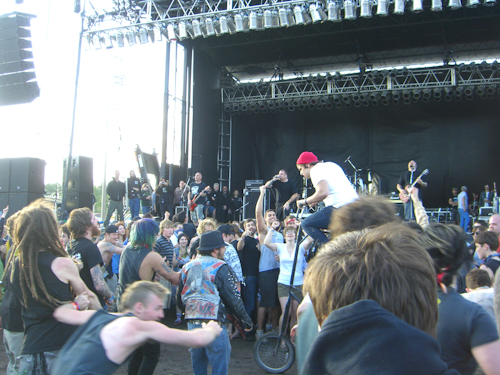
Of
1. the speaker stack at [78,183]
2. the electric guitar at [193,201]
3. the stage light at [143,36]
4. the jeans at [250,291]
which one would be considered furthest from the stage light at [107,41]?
the jeans at [250,291]

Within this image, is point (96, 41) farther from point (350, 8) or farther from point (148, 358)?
point (148, 358)

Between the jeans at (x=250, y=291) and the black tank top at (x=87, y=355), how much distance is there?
488 cm

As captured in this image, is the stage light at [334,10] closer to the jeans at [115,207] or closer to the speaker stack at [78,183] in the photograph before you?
the speaker stack at [78,183]

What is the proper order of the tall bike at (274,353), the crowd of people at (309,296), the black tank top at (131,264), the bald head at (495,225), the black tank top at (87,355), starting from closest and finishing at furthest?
the crowd of people at (309,296)
the black tank top at (87,355)
the black tank top at (131,264)
the tall bike at (274,353)
the bald head at (495,225)

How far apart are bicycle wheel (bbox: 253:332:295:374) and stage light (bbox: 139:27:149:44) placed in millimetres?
9736

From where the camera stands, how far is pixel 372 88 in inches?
550

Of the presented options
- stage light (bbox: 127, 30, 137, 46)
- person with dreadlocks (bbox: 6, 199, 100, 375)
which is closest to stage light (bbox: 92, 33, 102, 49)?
stage light (bbox: 127, 30, 137, 46)

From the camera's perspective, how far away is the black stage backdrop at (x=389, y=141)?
14.5m

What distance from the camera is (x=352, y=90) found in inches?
550

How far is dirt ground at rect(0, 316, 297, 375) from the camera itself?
4.90 m

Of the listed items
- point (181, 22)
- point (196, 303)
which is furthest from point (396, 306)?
point (181, 22)

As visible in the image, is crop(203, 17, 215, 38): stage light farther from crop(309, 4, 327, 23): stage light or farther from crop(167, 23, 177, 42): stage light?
crop(309, 4, 327, 23): stage light

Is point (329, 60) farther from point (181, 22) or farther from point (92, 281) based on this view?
point (92, 281)

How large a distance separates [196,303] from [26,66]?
562cm
